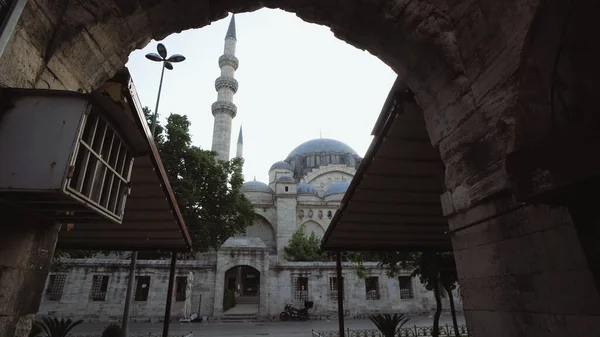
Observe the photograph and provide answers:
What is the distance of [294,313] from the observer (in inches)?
671

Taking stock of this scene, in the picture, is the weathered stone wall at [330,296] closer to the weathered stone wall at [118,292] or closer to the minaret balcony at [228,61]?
the weathered stone wall at [118,292]

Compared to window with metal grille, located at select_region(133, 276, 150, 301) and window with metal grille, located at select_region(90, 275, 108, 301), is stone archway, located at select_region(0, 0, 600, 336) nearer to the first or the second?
window with metal grille, located at select_region(133, 276, 150, 301)

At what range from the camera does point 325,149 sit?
50.0 metres

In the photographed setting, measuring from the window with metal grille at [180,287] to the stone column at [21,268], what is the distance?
53.4ft

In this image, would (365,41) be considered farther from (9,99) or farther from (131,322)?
(131,322)

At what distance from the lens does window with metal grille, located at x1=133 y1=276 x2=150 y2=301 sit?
56.5ft

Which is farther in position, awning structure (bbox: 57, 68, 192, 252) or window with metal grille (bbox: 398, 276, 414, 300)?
window with metal grille (bbox: 398, 276, 414, 300)

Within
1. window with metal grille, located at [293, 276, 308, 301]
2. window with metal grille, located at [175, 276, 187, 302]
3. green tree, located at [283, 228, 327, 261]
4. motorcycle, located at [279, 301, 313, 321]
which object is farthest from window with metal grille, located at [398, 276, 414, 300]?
window with metal grille, located at [175, 276, 187, 302]

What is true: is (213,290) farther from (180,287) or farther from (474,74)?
(474,74)

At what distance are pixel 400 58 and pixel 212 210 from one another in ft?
63.5

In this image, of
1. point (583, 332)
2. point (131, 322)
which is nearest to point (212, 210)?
point (131, 322)

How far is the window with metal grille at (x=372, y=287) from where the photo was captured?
18691 millimetres

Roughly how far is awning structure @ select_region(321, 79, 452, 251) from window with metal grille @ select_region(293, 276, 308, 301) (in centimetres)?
1261

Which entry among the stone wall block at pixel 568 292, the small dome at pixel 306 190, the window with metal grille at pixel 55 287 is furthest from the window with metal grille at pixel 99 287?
the small dome at pixel 306 190
